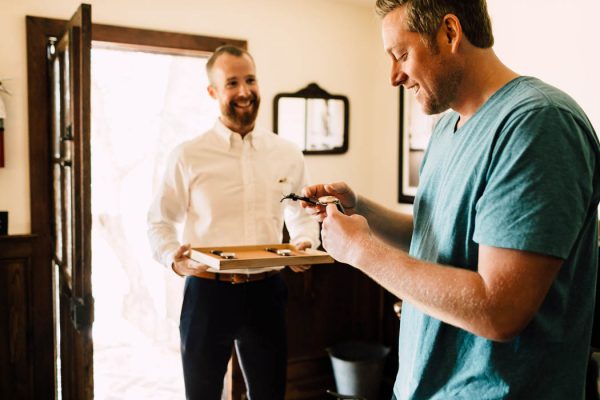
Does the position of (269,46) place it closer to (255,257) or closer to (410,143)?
(410,143)

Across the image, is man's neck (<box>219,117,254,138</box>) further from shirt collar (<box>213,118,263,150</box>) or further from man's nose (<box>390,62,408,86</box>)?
man's nose (<box>390,62,408,86</box>)

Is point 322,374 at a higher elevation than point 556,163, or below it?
below

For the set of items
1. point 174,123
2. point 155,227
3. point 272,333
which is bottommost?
point 272,333

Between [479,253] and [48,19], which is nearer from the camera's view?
[479,253]

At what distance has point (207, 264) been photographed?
6.29ft

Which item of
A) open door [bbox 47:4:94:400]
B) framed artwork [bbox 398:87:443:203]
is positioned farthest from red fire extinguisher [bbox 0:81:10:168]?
framed artwork [bbox 398:87:443:203]

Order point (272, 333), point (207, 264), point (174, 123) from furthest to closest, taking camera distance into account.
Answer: point (174, 123) < point (272, 333) < point (207, 264)

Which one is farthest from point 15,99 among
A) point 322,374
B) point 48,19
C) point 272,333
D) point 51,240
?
point 322,374

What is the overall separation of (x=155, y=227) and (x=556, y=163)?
5.92ft

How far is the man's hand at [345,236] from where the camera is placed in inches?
40.8

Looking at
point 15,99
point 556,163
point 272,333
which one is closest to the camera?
point 556,163

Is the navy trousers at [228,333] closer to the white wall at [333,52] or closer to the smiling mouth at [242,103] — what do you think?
the smiling mouth at [242,103]

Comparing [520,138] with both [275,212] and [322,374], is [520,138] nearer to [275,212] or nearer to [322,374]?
[275,212]

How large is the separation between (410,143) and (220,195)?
5.19ft
